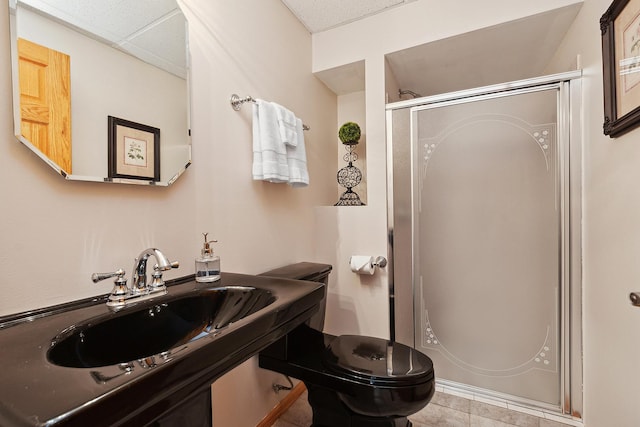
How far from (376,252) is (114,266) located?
4.65 feet

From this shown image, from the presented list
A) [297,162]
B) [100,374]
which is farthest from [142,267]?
[297,162]

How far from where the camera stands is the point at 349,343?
4.76 feet

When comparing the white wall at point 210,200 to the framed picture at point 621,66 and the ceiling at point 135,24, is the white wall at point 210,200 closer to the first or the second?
the ceiling at point 135,24

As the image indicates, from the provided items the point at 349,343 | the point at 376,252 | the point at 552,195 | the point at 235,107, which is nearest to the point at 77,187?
the point at 235,107

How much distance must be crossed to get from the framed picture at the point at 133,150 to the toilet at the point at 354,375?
2.54 ft

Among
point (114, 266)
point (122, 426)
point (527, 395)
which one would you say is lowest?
point (527, 395)

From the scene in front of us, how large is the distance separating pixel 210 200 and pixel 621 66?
1.66 m

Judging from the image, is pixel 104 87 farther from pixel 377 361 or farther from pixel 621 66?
pixel 621 66

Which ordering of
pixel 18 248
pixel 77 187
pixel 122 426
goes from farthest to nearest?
pixel 77 187, pixel 18 248, pixel 122 426

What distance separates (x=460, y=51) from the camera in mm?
1931

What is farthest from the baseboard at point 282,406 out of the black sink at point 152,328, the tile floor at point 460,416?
the black sink at point 152,328

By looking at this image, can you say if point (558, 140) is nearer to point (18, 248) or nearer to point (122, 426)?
point (122, 426)

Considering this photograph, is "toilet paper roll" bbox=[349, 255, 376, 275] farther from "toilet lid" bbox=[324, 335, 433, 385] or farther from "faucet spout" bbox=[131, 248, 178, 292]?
"faucet spout" bbox=[131, 248, 178, 292]

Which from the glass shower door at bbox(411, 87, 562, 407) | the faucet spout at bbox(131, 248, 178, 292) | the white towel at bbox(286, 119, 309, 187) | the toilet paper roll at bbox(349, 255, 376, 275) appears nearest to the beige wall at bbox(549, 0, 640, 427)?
the glass shower door at bbox(411, 87, 562, 407)
